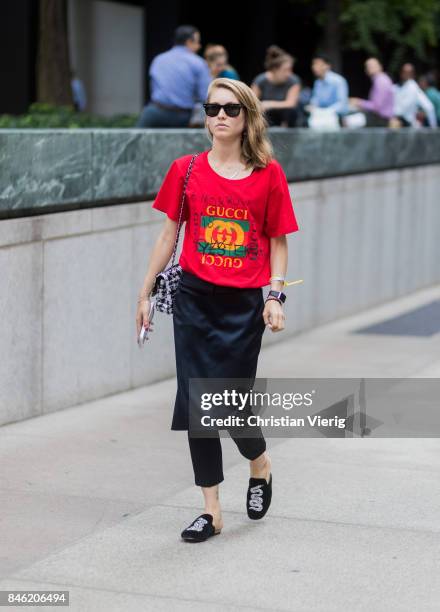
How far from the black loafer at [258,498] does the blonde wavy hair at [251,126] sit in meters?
1.36

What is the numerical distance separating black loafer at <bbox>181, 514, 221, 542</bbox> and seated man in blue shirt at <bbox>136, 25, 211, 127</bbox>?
7082 mm

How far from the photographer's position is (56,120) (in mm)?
12508

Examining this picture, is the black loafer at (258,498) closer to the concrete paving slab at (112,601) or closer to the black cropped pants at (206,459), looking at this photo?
the black cropped pants at (206,459)

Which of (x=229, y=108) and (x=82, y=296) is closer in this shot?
(x=229, y=108)

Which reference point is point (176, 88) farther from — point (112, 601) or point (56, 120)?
point (112, 601)

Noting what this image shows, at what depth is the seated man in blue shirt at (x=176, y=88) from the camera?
1212cm

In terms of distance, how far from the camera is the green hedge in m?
11.8

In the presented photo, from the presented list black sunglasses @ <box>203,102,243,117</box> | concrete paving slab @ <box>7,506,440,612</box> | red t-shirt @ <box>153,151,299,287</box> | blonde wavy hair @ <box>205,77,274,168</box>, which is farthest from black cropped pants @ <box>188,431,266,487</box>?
black sunglasses @ <box>203,102,243,117</box>

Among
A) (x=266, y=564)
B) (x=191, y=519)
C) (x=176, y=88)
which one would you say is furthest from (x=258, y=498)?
(x=176, y=88)

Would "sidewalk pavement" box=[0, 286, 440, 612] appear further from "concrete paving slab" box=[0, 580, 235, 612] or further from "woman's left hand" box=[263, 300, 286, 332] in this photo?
"woman's left hand" box=[263, 300, 286, 332]

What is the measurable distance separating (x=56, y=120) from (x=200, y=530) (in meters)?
7.61

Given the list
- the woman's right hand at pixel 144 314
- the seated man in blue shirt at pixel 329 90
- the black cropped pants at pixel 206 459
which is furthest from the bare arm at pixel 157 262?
the seated man in blue shirt at pixel 329 90

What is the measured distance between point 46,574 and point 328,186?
317 inches

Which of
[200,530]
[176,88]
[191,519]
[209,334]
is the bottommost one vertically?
[191,519]
